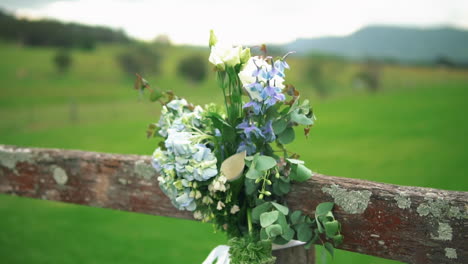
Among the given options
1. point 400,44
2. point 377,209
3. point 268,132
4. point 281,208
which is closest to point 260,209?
point 281,208

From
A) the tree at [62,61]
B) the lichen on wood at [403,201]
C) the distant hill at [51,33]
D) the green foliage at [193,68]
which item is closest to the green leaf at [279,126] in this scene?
the lichen on wood at [403,201]

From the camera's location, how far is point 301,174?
1.41 meters

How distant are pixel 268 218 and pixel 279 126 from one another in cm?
32

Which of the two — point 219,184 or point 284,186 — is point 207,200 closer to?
point 219,184

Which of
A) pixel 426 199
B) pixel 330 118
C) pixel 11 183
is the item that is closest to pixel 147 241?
pixel 11 183

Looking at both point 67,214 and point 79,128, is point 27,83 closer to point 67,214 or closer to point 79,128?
point 79,128

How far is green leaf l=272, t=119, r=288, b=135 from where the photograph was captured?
4.58ft

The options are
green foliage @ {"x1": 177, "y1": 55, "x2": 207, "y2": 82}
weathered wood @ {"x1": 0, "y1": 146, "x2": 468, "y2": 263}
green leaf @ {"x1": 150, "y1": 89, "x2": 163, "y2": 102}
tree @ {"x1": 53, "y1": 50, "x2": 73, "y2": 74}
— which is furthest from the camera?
green foliage @ {"x1": 177, "y1": 55, "x2": 207, "y2": 82}

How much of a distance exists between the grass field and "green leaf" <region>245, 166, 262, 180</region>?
38cm

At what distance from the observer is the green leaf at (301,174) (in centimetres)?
140

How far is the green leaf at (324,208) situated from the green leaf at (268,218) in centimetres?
16

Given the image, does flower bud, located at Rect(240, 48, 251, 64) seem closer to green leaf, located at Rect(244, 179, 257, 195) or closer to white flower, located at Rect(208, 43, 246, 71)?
white flower, located at Rect(208, 43, 246, 71)

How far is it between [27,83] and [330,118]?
17.9 m

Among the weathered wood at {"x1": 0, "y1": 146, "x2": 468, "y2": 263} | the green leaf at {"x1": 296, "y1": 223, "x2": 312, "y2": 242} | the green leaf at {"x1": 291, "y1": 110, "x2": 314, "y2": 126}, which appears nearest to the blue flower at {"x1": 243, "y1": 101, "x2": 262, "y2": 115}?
the green leaf at {"x1": 291, "y1": 110, "x2": 314, "y2": 126}
